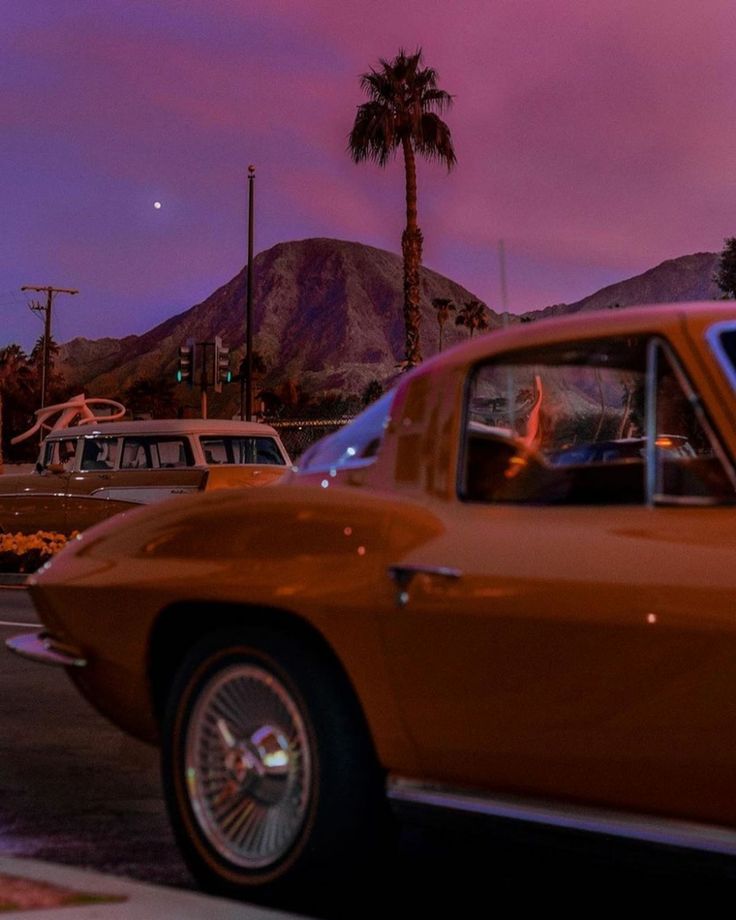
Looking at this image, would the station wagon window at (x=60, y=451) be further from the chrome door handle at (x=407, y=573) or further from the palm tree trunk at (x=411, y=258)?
the palm tree trunk at (x=411, y=258)

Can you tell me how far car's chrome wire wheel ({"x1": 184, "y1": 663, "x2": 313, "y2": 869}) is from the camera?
4.50m

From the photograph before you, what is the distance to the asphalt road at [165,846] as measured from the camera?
4.15 meters

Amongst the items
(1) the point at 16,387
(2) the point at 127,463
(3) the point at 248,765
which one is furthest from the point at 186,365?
(1) the point at 16,387

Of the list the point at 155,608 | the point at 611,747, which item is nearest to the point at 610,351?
the point at 611,747

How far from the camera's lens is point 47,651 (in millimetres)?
5367

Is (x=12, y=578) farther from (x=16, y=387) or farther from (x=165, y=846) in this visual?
(x=16, y=387)

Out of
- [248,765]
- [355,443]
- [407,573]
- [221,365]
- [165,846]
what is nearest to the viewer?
[407,573]

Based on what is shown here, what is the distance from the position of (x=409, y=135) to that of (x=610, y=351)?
34910 millimetres

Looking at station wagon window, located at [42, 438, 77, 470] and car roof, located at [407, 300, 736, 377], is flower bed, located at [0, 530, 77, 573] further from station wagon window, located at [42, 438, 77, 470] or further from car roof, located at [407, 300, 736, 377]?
car roof, located at [407, 300, 736, 377]

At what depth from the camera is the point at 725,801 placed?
3.71 metres

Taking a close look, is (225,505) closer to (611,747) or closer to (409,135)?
(611,747)

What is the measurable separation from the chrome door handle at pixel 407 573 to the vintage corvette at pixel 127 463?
47.0 ft

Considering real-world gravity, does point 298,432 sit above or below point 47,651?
below

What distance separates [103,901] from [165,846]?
1332 mm
